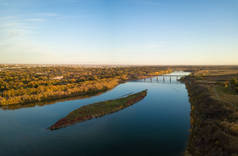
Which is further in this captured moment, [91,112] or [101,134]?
[91,112]

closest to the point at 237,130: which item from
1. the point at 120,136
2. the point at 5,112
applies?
the point at 120,136

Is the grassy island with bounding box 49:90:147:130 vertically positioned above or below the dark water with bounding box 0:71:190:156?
above

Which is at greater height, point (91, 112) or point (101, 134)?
point (91, 112)

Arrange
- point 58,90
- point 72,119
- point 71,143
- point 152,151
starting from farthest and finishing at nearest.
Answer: point 58,90, point 72,119, point 71,143, point 152,151

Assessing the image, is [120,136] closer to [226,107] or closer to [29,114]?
[226,107]

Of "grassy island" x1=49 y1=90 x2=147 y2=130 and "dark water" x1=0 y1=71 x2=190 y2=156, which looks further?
"grassy island" x1=49 y1=90 x2=147 y2=130

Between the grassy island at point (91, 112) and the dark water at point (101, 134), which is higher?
the grassy island at point (91, 112)

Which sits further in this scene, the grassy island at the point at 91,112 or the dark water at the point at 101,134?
the grassy island at the point at 91,112

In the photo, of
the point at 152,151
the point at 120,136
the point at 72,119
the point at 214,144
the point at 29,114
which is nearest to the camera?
the point at 214,144
